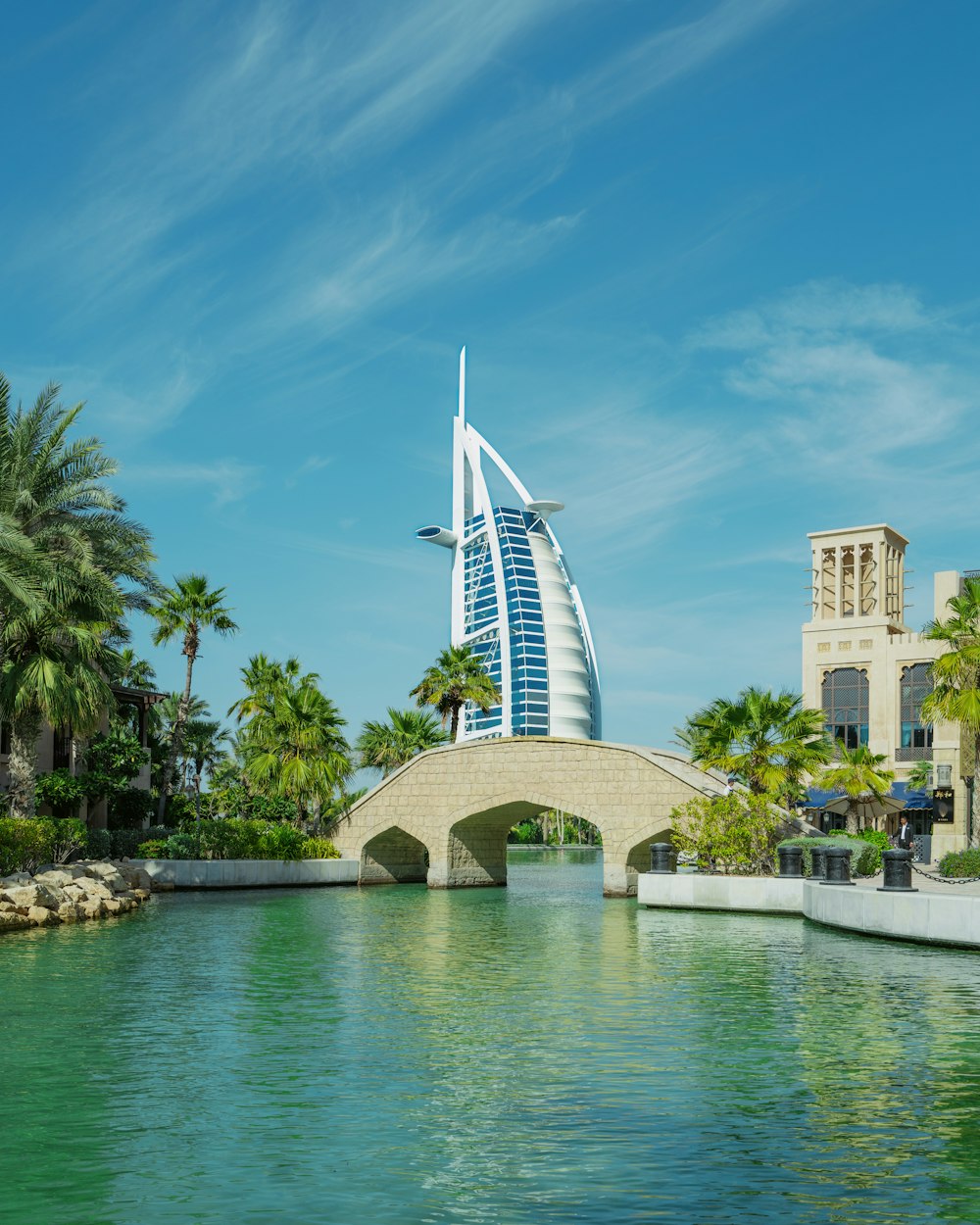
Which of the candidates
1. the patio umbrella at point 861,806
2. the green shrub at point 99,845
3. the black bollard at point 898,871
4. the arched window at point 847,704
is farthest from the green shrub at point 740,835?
the arched window at point 847,704

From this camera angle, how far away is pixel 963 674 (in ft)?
136

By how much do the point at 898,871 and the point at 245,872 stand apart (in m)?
24.7

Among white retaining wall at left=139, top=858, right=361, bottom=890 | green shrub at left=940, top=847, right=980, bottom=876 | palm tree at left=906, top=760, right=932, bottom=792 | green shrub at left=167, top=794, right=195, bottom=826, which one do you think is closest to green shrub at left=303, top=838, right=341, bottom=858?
white retaining wall at left=139, top=858, right=361, bottom=890

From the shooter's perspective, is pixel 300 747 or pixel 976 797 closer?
pixel 976 797

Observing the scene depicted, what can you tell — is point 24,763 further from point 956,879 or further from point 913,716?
point 913,716

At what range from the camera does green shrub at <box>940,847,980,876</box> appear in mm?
34156

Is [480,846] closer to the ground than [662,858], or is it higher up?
closer to the ground

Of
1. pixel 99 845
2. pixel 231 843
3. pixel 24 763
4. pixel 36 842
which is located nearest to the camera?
pixel 36 842

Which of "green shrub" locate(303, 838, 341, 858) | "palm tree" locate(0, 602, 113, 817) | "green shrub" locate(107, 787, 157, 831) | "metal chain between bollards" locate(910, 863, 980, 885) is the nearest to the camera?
"metal chain between bollards" locate(910, 863, 980, 885)

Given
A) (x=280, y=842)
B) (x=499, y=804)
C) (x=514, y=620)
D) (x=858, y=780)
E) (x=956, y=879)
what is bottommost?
(x=280, y=842)

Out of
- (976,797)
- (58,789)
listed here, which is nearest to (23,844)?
(58,789)

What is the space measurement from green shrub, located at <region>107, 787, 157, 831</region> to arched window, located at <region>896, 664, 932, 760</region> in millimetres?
39428

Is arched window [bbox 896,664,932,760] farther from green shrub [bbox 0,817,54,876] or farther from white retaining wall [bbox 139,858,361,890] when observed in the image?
green shrub [bbox 0,817,54,876]

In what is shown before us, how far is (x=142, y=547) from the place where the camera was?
36.7 metres
